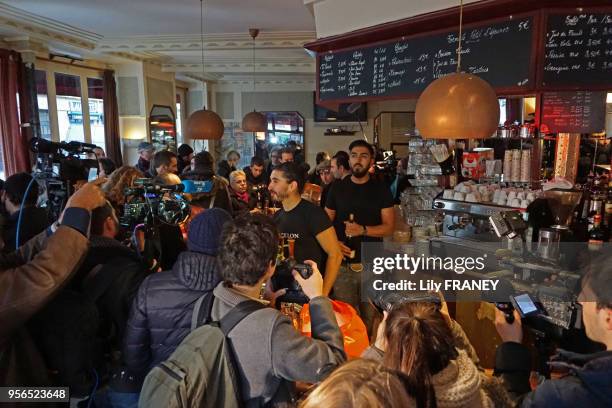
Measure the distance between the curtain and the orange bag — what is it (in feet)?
21.1

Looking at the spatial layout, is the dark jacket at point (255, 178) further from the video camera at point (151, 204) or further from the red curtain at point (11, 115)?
the video camera at point (151, 204)

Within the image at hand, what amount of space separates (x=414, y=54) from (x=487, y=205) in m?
1.27

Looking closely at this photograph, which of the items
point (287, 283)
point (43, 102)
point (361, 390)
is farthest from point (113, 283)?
point (43, 102)

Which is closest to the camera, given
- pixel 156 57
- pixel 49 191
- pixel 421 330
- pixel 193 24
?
pixel 421 330

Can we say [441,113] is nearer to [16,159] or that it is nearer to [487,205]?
[487,205]

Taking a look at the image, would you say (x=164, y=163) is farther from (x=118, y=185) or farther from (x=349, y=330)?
(x=349, y=330)

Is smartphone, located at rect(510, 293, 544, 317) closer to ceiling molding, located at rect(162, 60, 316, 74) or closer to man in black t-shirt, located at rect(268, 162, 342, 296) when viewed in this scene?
man in black t-shirt, located at rect(268, 162, 342, 296)

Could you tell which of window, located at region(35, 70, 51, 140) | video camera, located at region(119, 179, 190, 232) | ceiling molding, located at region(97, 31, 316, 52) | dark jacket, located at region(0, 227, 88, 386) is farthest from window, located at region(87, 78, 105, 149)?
dark jacket, located at region(0, 227, 88, 386)

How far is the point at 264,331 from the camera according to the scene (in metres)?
1.33

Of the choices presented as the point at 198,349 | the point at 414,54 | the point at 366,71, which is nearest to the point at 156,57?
the point at 366,71

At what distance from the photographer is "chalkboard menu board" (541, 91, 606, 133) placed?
4418 mm

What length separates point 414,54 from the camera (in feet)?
11.3

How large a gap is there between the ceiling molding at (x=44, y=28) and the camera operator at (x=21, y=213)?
8.56 ft

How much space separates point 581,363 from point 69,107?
7507 mm
